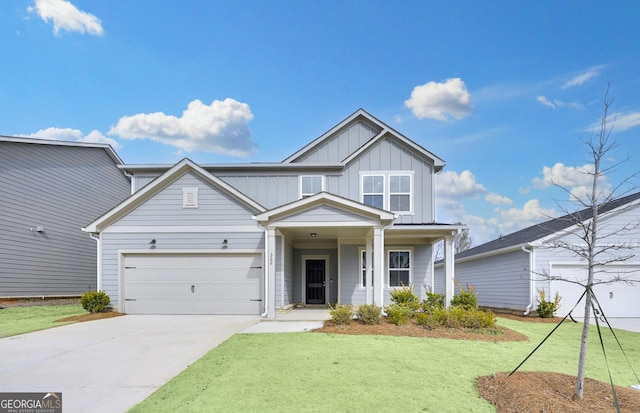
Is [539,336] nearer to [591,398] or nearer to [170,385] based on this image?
[591,398]

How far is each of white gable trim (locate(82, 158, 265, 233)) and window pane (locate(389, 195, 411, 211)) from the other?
5.20 meters

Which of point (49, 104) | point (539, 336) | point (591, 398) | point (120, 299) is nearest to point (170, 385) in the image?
point (591, 398)

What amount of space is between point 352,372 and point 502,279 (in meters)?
13.9

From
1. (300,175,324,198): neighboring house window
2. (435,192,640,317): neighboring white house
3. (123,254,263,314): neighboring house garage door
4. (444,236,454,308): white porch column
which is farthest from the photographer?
(300,175,324,198): neighboring house window

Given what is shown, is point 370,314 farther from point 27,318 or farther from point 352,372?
point 27,318

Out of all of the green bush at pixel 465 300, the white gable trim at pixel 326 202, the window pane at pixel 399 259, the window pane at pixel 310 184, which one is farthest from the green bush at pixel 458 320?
the window pane at pixel 310 184

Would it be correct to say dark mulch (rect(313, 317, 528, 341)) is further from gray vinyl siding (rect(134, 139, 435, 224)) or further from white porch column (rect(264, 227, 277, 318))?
gray vinyl siding (rect(134, 139, 435, 224))

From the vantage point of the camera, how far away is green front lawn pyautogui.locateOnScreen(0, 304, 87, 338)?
10844 millimetres

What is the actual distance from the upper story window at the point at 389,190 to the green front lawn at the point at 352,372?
770 cm

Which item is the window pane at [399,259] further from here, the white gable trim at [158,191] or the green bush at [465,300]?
the white gable trim at [158,191]

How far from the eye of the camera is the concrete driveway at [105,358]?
5605 mm

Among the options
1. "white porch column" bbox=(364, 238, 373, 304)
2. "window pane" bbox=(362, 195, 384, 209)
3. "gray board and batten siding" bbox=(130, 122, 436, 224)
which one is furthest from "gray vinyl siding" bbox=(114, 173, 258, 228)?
"window pane" bbox=(362, 195, 384, 209)

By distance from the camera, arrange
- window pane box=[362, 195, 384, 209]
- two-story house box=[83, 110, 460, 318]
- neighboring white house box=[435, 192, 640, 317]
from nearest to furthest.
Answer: two-story house box=[83, 110, 460, 318] → neighboring white house box=[435, 192, 640, 317] → window pane box=[362, 195, 384, 209]

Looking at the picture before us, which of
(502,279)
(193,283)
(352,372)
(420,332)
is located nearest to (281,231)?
(193,283)
